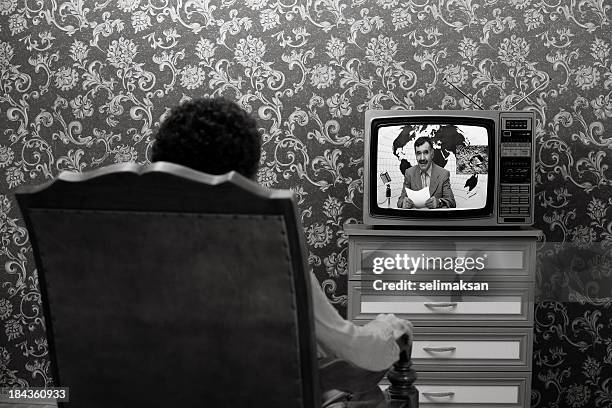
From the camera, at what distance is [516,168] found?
2.83m

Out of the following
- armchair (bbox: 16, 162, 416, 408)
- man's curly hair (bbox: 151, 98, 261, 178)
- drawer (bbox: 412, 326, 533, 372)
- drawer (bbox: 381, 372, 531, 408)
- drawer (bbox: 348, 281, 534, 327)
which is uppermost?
man's curly hair (bbox: 151, 98, 261, 178)

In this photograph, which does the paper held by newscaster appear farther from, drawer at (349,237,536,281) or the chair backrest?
the chair backrest

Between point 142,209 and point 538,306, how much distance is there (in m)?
2.50

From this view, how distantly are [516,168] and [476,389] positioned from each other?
34.7 inches

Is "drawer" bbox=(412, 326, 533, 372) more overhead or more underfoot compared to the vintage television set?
more underfoot

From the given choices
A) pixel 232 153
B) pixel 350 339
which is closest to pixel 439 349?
pixel 350 339

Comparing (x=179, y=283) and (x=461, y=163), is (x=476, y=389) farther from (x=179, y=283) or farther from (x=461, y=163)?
(x=179, y=283)

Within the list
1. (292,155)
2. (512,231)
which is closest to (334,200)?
(292,155)

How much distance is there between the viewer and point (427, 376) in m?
2.81

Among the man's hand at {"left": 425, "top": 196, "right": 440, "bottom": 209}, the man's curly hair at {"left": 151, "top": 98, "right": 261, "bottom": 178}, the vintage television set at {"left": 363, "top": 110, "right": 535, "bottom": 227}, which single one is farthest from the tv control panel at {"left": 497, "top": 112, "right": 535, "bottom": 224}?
the man's curly hair at {"left": 151, "top": 98, "right": 261, "bottom": 178}

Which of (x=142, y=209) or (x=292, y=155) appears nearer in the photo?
(x=142, y=209)

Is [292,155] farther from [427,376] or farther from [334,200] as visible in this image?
[427,376]

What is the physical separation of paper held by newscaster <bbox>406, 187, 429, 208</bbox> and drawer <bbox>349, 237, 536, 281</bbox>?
147 millimetres

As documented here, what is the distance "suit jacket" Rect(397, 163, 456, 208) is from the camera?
279 cm
